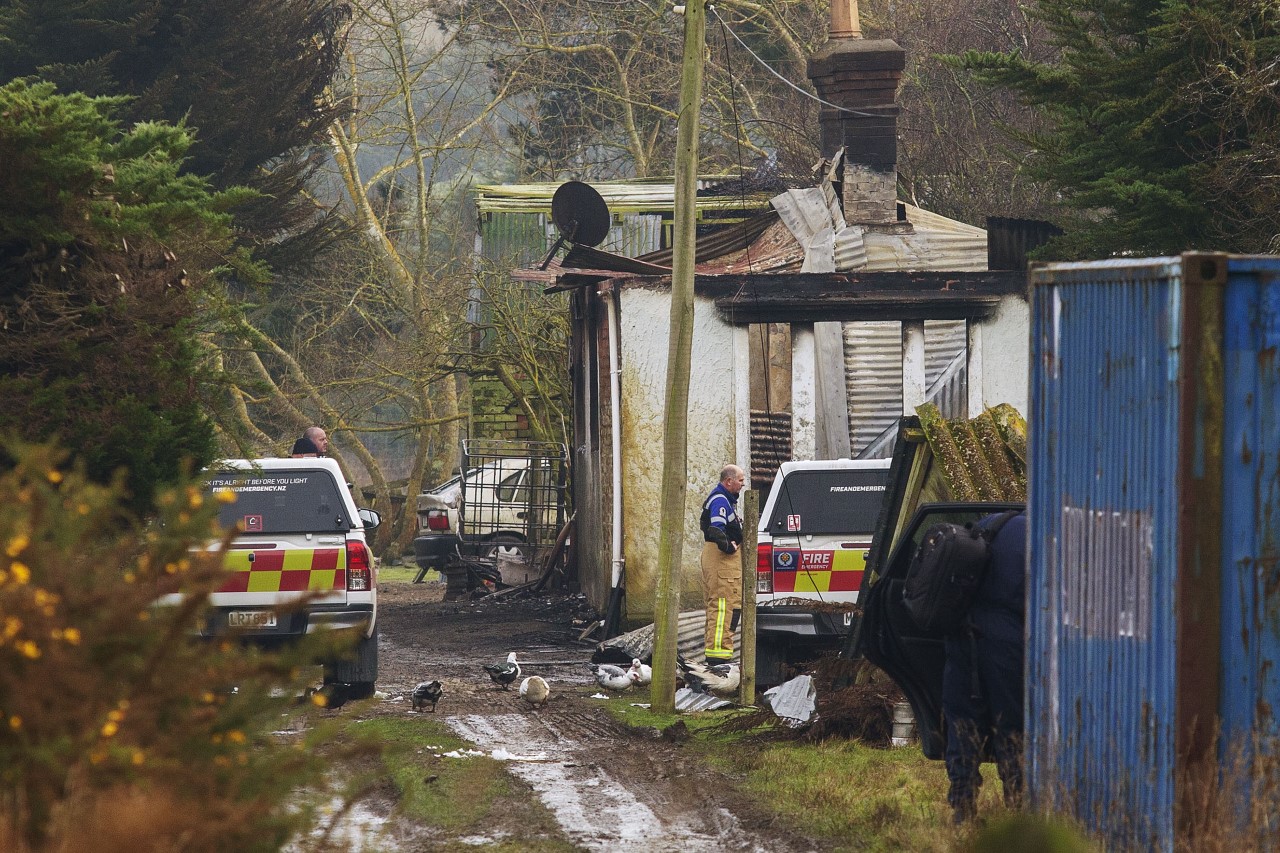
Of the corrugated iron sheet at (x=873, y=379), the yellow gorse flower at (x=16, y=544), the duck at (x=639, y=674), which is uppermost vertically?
the corrugated iron sheet at (x=873, y=379)

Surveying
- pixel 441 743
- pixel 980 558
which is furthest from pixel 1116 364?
pixel 441 743

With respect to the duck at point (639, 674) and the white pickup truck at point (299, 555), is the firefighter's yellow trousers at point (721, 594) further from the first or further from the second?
the white pickup truck at point (299, 555)

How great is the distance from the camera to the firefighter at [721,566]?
14.4 meters

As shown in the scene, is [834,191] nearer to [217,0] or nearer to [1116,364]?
Answer: [217,0]

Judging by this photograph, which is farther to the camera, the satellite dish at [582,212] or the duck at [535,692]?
the satellite dish at [582,212]

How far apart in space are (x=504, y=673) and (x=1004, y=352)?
7.43m

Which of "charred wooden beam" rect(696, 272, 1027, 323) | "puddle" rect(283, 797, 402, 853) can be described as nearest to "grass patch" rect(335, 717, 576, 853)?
"puddle" rect(283, 797, 402, 853)

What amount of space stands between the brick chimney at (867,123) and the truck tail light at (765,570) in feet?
25.1

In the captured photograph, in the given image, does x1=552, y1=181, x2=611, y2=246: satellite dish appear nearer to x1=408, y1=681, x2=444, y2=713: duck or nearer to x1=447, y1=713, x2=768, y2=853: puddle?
x1=408, y1=681, x2=444, y2=713: duck

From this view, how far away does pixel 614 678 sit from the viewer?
13734mm

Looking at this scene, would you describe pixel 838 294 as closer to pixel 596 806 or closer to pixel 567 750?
pixel 567 750

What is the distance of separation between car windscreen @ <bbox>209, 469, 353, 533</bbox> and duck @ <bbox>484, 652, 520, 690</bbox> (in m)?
1.89

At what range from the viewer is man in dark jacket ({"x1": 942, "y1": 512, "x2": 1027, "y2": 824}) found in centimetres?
679

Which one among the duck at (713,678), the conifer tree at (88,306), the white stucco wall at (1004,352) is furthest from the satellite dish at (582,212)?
the conifer tree at (88,306)
